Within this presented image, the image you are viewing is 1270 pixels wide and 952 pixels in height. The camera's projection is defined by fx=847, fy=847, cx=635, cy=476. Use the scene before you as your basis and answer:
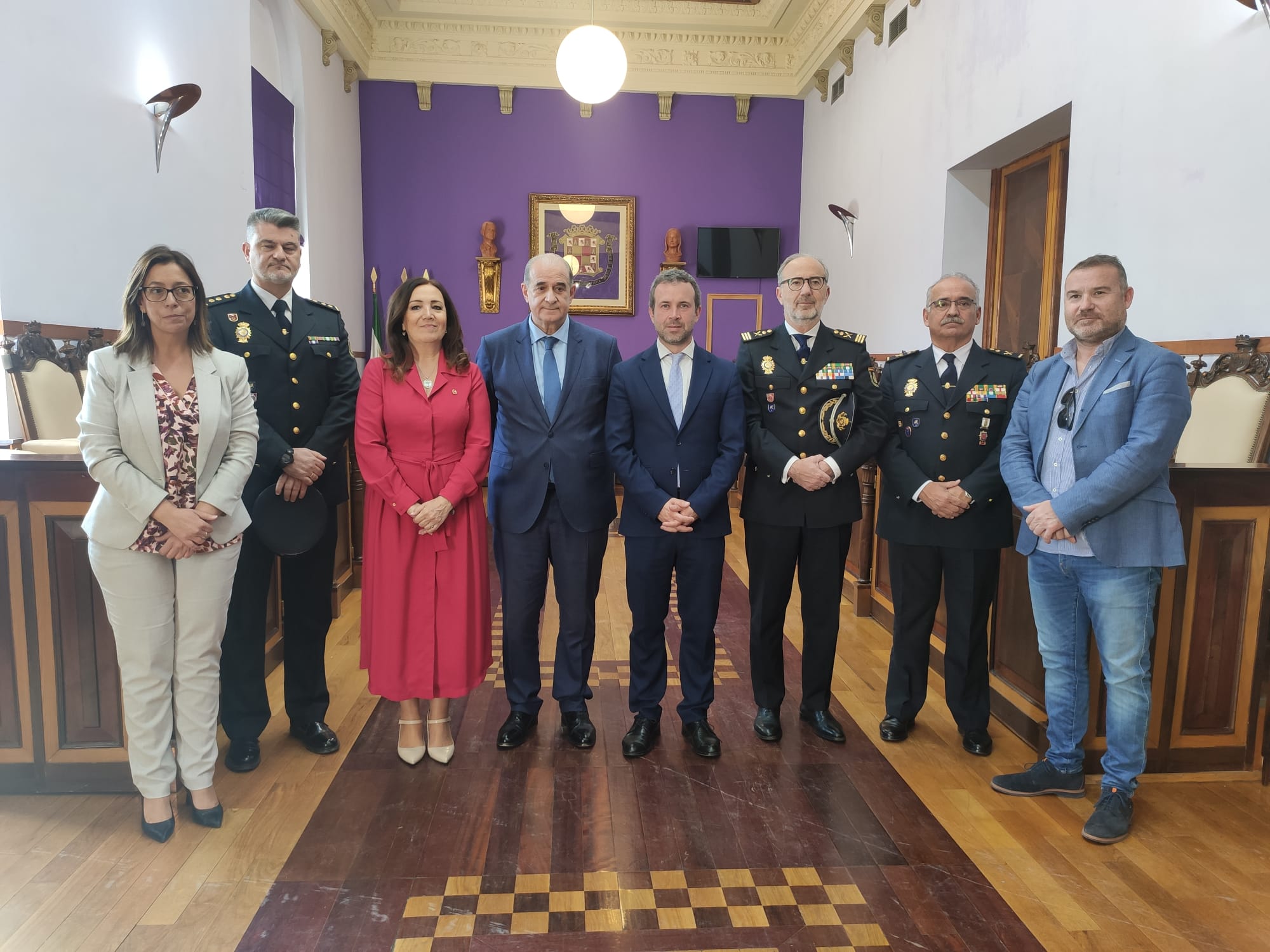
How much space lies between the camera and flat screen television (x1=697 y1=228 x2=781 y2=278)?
819 cm

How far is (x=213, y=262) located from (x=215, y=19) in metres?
1.35

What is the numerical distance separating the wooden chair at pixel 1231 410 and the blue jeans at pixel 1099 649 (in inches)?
29.1

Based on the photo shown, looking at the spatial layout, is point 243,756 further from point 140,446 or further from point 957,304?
point 957,304

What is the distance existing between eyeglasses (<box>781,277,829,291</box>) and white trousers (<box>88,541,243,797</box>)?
1.85 meters

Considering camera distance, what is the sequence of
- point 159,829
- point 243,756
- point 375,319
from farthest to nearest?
point 375,319, point 243,756, point 159,829

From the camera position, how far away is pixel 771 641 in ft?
9.53

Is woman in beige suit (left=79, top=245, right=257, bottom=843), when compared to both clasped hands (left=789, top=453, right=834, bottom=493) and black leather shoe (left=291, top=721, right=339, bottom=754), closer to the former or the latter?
black leather shoe (left=291, top=721, right=339, bottom=754)

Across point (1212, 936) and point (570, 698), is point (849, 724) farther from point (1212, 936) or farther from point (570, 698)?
point (1212, 936)

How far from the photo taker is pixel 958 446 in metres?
2.74

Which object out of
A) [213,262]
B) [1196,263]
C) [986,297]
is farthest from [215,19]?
[1196,263]

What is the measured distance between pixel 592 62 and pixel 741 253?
2.66 metres

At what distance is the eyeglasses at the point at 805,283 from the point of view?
2717mm

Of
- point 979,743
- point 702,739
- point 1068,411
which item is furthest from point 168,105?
point 979,743

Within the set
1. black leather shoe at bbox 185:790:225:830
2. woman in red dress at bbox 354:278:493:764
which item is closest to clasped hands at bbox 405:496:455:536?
woman in red dress at bbox 354:278:493:764
